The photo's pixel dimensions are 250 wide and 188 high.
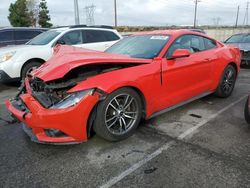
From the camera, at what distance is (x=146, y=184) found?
256 centimetres

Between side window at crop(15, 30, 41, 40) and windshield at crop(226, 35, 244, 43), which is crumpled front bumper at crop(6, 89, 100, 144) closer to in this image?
side window at crop(15, 30, 41, 40)

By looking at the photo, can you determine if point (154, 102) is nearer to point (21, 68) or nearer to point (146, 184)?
point (146, 184)

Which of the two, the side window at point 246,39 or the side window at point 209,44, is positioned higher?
the side window at point 209,44

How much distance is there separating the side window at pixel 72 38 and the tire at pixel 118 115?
15.8ft

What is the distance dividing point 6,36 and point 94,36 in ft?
12.9

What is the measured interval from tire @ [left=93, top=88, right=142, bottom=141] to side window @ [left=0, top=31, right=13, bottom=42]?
810 cm

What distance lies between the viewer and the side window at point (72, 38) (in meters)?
7.61

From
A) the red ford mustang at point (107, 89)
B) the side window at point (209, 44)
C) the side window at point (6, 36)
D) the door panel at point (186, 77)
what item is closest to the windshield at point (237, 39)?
the side window at point (209, 44)

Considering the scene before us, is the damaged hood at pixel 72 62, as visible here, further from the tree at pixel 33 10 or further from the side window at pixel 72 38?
the tree at pixel 33 10

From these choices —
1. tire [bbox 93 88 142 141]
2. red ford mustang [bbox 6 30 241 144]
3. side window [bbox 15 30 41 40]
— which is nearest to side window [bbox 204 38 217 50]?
red ford mustang [bbox 6 30 241 144]

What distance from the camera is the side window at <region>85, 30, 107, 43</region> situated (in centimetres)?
812

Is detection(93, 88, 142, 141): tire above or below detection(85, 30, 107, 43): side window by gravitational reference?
below

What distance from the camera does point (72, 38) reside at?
7.78 meters

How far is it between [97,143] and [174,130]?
47.5 inches
